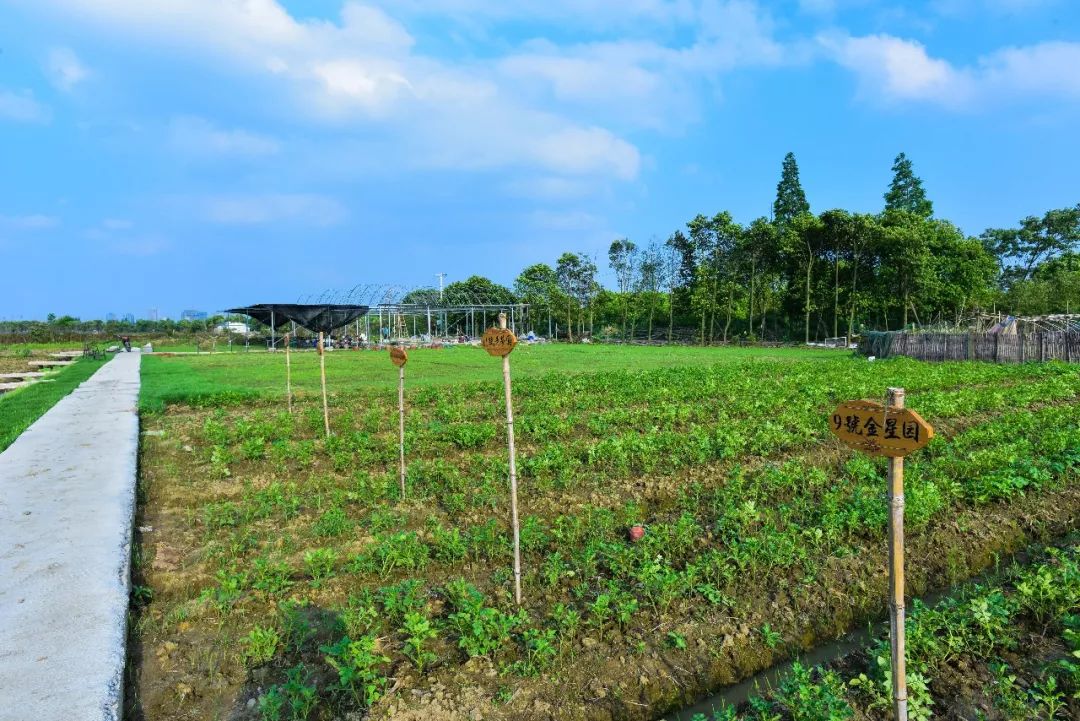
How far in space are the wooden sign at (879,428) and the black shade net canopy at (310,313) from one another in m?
38.0

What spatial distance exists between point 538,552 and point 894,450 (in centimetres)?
321

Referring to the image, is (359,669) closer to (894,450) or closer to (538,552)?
(538,552)

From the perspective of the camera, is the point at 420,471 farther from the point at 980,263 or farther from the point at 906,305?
the point at 980,263

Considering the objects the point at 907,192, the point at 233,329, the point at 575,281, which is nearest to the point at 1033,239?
the point at 907,192

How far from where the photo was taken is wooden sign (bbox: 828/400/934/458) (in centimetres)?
244

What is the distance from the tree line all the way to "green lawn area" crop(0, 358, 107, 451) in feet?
128

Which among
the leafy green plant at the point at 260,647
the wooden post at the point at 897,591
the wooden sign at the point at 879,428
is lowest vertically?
the leafy green plant at the point at 260,647

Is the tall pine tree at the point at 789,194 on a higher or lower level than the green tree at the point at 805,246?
higher

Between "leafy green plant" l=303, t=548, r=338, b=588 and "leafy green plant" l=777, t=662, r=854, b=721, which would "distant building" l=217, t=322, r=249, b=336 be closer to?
"leafy green plant" l=303, t=548, r=338, b=588

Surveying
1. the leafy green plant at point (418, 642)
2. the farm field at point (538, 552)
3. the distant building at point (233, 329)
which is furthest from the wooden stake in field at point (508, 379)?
the distant building at point (233, 329)

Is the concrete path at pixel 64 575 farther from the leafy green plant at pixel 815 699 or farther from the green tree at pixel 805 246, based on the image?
the green tree at pixel 805 246

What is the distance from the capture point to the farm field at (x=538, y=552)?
3396 mm

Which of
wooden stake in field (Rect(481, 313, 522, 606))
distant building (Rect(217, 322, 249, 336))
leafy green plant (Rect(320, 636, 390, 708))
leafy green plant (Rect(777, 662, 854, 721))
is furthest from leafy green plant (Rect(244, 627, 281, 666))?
distant building (Rect(217, 322, 249, 336))

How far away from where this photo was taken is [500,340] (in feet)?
15.5
